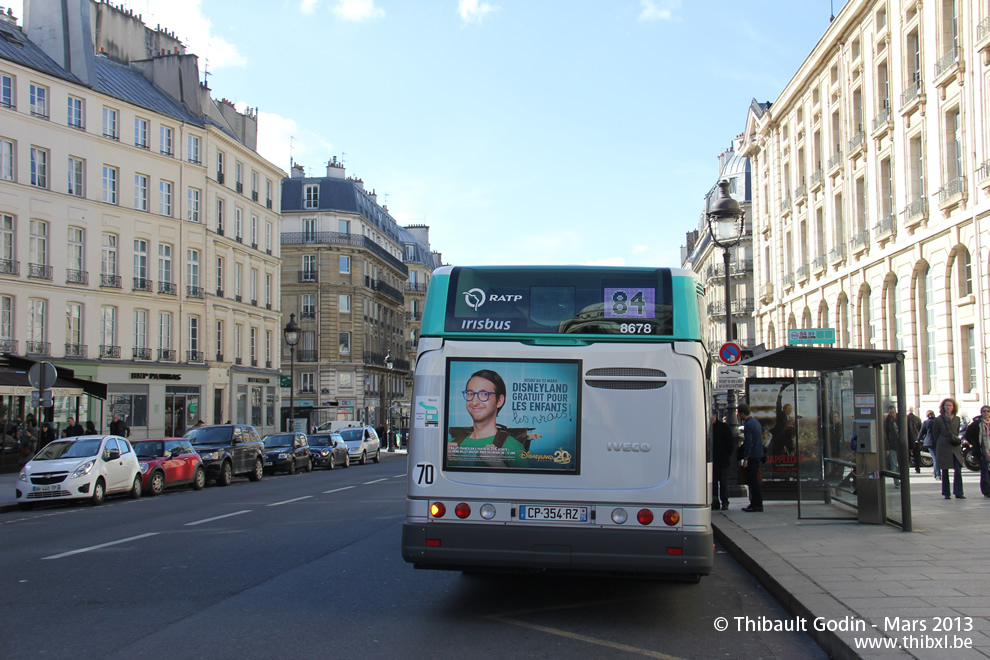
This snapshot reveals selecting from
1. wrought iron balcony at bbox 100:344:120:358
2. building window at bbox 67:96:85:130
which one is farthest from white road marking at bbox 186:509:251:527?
building window at bbox 67:96:85:130

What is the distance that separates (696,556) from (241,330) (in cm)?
4740

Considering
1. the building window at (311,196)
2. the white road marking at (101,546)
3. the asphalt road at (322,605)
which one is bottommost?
the white road marking at (101,546)

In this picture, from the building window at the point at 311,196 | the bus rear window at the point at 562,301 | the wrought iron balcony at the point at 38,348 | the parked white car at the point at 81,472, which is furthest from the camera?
the building window at the point at 311,196

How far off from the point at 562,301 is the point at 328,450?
3073 centimetres

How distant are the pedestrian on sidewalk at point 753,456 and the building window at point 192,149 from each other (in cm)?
3820

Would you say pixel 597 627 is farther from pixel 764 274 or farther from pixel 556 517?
pixel 764 274

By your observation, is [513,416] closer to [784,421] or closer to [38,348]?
[784,421]

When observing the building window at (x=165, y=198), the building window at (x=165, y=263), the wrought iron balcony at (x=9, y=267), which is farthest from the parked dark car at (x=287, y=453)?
the building window at (x=165, y=198)

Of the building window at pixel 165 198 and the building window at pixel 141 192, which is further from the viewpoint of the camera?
the building window at pixel 165 198

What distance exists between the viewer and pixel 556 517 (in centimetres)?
742

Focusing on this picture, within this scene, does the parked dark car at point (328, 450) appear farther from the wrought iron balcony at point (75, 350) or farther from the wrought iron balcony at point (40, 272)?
the wrought iron balcony at point (40, 272)

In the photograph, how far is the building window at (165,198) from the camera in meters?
45.0

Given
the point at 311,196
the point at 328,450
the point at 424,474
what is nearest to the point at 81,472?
the point at 424,474

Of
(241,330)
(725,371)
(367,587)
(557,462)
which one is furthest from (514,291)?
(241,330)
